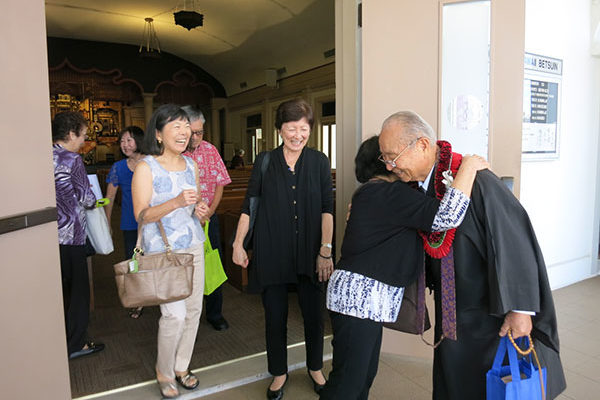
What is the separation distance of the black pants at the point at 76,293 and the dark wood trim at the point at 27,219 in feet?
3.58

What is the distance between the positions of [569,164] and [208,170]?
3405mm

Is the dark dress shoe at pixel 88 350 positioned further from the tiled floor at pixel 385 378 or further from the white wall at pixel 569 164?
the white wall at pixel 569 164

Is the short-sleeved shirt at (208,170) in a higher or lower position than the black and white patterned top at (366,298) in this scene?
higher

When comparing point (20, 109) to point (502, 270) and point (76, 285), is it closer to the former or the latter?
point (76, 285)

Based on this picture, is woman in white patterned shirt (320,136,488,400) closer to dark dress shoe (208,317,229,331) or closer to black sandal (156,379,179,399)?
black sandal (156,379,179,399)

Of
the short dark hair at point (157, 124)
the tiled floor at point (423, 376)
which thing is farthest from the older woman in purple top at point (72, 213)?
the tiled floor at point (423, 376)

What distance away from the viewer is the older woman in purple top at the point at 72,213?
2.71m

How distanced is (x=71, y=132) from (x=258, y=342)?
6.06 feet

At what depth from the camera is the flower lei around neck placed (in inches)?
59.4

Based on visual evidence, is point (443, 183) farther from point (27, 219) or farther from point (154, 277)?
point (27, 219)

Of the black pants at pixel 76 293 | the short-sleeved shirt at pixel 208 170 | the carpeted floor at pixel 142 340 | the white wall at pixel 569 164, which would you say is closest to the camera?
the carpeted floor at pixel 142 340

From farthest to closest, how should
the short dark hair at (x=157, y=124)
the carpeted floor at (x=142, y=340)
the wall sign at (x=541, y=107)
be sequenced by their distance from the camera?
the wall sign at (x=541, y=107) < the carpeted floor at (x=142, y=340) < the short dark hair at (x=157, y=124)

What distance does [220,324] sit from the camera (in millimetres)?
3381

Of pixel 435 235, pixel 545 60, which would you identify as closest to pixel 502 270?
pixel 435 235
